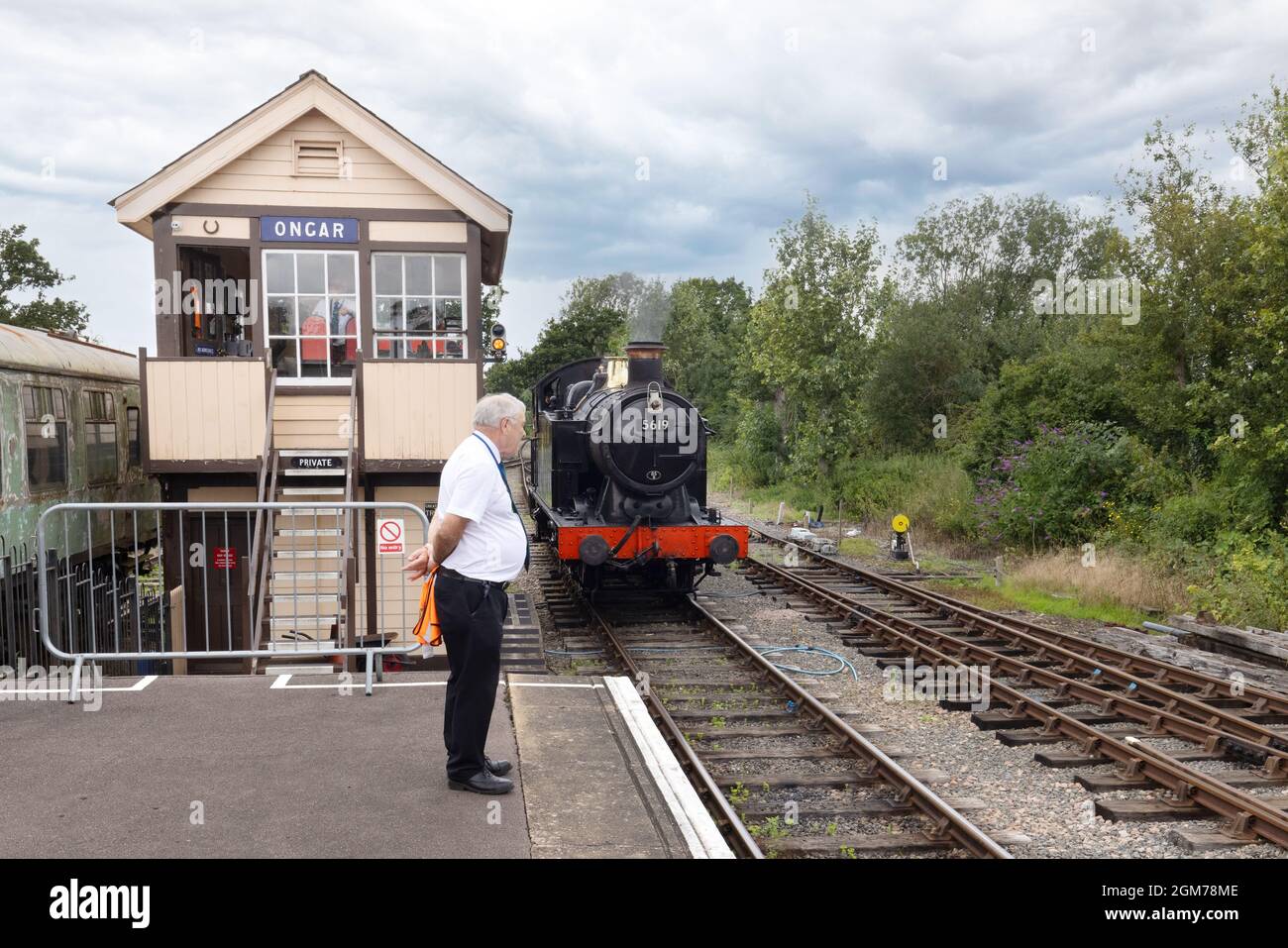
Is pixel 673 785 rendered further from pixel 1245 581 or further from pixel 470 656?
pixel 1245 581

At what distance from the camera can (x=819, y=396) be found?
24.5 metres

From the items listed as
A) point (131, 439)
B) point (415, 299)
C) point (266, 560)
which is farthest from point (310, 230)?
point (131, 439)

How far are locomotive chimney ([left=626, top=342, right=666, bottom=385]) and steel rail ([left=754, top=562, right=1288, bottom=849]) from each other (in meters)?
4.69

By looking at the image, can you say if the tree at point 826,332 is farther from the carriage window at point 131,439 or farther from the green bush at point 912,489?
the carriage window at point 131,439

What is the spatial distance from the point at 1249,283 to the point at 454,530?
13.2 metres

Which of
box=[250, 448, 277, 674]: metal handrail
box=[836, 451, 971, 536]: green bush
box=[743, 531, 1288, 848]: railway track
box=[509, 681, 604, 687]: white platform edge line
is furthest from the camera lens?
box=[836, 451, 971, 536]: green bush

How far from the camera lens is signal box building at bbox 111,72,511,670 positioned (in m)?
10.3

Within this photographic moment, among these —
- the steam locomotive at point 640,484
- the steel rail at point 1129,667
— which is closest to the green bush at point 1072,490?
the steel rail at point 1129,667

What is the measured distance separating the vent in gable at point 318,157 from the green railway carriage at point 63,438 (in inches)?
137

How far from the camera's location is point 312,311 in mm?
10906

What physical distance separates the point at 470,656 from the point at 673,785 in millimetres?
1121

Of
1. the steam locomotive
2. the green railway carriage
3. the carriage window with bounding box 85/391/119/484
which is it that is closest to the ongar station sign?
the green railway carriage

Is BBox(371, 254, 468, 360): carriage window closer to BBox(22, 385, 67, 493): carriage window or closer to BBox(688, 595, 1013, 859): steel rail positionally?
BBox(22, 385, 67, 493): carriage window
